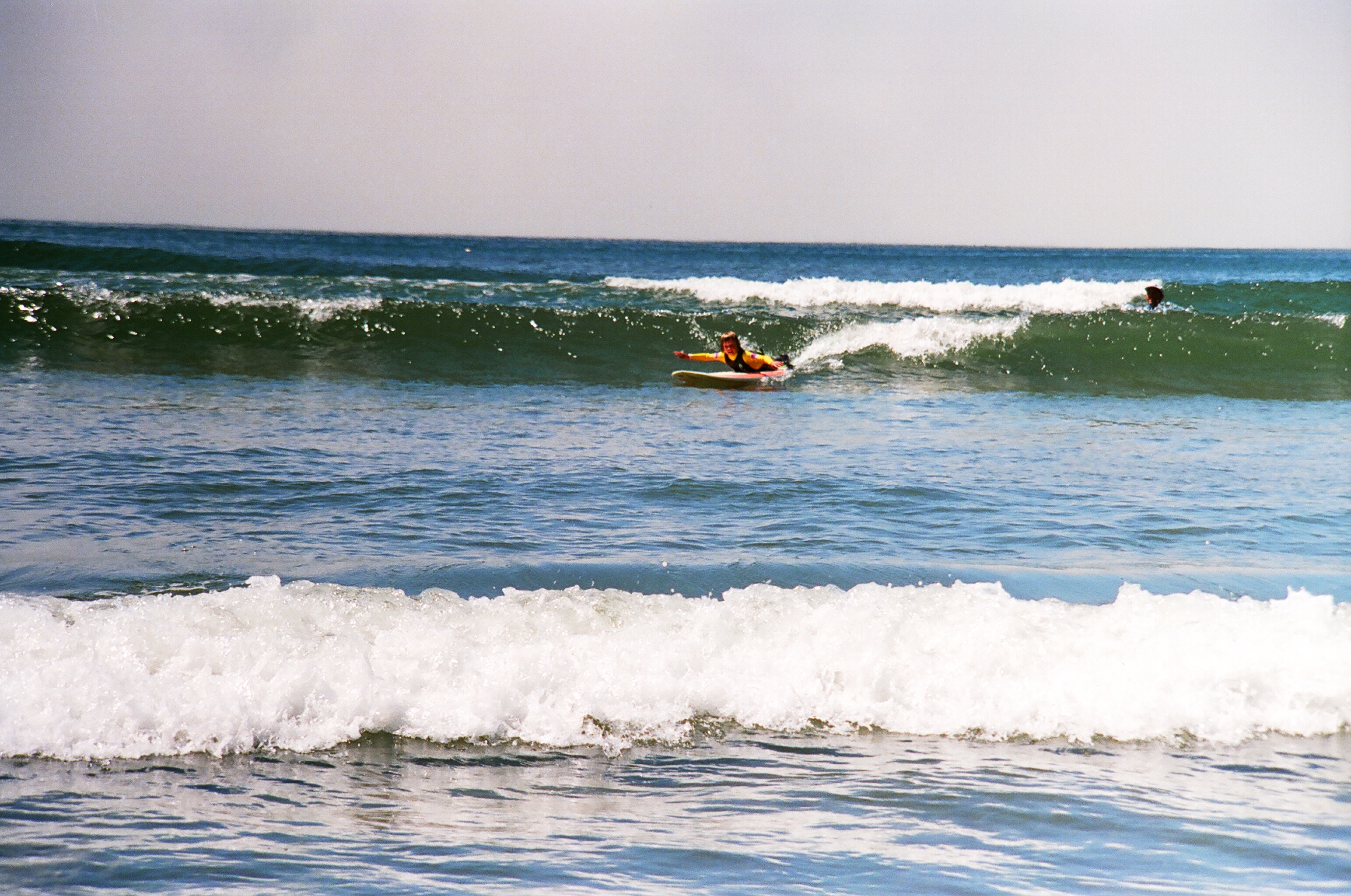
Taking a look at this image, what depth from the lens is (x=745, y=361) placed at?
12938 millimetres

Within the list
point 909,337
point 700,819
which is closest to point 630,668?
point 700,819

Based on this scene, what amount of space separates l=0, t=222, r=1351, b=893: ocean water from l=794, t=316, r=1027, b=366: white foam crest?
4.22 m

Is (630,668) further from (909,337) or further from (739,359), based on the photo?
(909,337)

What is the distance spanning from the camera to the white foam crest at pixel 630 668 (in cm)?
352

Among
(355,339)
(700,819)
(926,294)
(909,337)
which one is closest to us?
(700,819)

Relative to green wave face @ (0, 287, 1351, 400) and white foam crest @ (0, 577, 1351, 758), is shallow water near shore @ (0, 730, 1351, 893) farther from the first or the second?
green wave face @ (0, 287, 1351, 400)

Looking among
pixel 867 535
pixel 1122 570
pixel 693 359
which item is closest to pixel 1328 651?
pixel 1122 570

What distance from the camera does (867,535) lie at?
5.84 m

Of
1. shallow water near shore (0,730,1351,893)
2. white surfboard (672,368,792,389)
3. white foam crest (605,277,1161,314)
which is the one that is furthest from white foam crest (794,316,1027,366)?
shallow water near shore (0,730,1351,893)

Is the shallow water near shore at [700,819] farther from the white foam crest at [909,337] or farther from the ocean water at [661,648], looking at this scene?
the white foam crest at [909,337]

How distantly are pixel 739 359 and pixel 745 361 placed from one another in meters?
0.10

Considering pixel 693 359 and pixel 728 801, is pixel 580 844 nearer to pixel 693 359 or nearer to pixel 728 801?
pixel 728 801

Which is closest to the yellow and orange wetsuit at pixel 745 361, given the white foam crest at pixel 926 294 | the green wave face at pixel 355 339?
the green wave face at pixel 355 339

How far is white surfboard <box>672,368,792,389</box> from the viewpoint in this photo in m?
12.6
